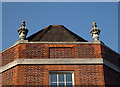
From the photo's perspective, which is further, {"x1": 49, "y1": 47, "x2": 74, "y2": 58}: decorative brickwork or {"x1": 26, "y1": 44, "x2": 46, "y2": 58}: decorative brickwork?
{"x1": 49, "y1": 47, "x2": 74, "y2": 58}: decorative brickwork

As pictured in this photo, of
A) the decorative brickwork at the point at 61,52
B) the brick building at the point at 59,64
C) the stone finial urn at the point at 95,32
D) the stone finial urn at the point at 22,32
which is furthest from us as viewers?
the stone finial urn at the point at 95,32

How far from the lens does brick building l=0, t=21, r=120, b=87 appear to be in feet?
56.5

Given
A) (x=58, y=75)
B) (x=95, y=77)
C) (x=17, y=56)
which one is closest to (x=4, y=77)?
(x=17, y=56)

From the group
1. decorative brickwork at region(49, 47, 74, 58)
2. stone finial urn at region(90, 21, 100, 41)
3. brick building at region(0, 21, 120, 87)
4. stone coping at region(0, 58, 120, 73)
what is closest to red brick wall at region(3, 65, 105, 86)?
brick building at region(0, 21, 120, 87)

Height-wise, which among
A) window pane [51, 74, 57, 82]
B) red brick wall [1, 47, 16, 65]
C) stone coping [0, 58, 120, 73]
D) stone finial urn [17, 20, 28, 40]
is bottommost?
window pane [51, 74, 57, 82]

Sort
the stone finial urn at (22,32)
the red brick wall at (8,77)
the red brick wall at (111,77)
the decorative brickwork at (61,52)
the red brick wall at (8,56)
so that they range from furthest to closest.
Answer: the stone finial urn at (22,32) < the red brick wall at (8,56) < the decorative brickwork at (61,52) < the red brick wall at (111,77) < the red brick wall at (8,77)

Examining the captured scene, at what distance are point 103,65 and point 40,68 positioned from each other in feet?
13.0

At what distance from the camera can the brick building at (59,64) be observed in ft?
56.5

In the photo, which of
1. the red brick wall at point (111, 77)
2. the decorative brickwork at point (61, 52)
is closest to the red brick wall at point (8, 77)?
the decorative brickwork at point (61, 52)

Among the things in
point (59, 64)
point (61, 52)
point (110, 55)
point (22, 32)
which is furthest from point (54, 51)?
point (110, 55)

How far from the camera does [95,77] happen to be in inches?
688

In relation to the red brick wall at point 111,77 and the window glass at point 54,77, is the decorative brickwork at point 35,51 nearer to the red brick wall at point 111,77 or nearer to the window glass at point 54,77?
the window glass at point 54,77

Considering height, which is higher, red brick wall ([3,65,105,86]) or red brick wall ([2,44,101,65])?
red brick wall ([2,44,101,65])

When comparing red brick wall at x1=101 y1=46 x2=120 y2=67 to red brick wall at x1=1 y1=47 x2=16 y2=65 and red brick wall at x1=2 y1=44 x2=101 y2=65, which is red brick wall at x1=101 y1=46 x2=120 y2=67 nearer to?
red brick wall at x1=2 y1=44 x2=101 y2=65
